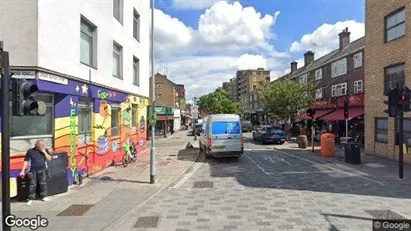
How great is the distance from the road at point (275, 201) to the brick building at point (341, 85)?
14.5 meters

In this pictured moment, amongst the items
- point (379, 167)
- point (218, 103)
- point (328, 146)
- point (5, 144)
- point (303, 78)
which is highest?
point (303, 78)

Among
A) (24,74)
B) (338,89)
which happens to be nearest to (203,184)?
(24,74)

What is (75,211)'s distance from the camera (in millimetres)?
8438

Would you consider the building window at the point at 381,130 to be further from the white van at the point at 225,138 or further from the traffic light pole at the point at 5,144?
the traffic light pole at the point at 5,144

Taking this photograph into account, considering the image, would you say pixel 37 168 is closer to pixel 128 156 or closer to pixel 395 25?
pixel 128 156

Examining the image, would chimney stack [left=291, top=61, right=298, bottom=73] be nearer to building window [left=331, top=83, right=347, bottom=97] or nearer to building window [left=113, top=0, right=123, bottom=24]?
building window [left=331, top=83, right=347, bottom=97]

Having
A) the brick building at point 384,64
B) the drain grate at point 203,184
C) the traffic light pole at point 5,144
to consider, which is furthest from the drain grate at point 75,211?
the brick building at point 384,64

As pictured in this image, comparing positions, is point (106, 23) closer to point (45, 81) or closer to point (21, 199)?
point (45, 81)

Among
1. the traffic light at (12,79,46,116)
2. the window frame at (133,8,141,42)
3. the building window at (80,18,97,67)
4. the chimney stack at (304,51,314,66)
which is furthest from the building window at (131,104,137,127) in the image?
the chimney stack at (304,51,314,66)

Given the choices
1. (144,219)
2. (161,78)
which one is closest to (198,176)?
(144,219)

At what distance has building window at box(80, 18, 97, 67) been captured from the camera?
12.7 meters

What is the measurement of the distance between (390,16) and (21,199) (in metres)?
17.9

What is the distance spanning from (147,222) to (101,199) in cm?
264

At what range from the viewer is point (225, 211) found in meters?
8.24
